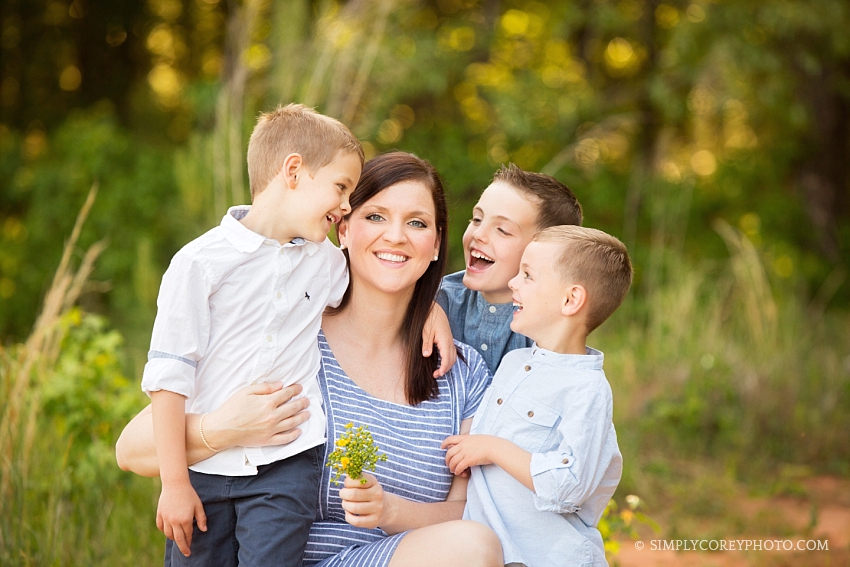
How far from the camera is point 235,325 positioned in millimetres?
1927

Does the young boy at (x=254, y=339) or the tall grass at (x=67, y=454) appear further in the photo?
the tall grass at (x=67, y=454)

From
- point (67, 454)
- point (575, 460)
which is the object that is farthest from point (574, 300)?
point (67, 454)

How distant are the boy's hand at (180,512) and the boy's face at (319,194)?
650 mm

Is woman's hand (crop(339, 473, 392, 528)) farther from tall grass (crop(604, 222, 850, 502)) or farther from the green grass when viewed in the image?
tall grass (crop(604, 222, 850, 502))

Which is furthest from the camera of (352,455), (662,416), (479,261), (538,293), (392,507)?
(662,416)

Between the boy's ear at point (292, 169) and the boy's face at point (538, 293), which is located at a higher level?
the boy's ear at point (292, 169)

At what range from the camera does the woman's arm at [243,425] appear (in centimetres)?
187

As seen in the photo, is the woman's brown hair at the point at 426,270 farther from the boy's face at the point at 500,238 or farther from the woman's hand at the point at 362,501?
the woman's hand at the point at 362,501

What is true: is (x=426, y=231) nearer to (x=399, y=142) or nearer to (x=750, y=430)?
(x=750, y=430)

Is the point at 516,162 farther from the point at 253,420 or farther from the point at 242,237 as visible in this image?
the point at 253,420

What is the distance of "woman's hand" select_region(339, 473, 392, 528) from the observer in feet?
6.14

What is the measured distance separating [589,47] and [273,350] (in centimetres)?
887

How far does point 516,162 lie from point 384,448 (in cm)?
656

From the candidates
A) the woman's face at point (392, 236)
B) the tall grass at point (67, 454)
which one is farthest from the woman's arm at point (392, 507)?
the tall grass at point (67, 454)
